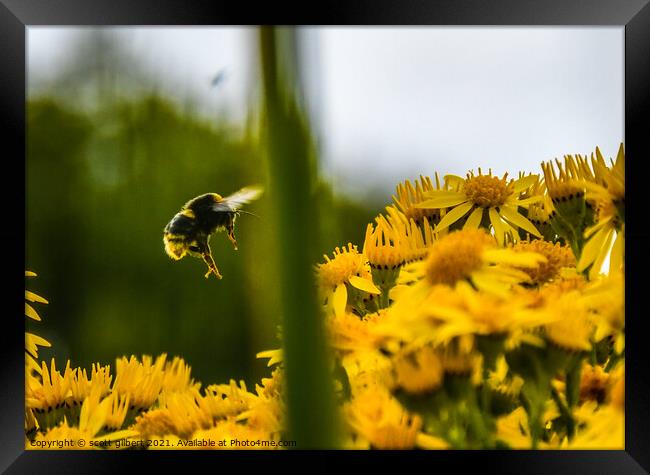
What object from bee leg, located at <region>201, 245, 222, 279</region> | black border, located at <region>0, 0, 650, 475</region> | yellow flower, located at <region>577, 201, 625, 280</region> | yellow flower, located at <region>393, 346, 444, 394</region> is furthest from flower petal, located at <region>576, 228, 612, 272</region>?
bee leg, located at <region>201, 245, 222, 279</region>

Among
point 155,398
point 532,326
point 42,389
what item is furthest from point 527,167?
point 42,389

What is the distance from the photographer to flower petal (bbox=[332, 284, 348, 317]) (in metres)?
0.67

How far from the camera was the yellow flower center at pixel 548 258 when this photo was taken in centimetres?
66

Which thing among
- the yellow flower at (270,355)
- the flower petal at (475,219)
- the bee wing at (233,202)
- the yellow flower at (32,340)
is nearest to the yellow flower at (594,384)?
the flower petal at (475,219)

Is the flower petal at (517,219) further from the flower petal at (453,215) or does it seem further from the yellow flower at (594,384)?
the yellow flower at (594,384)

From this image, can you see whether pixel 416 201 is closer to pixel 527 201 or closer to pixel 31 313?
pixel 527 201

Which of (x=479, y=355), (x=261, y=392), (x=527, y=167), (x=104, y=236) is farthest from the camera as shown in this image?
(x=104, y=236)

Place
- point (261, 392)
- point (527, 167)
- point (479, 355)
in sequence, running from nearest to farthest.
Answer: point (479, 355), point (261, 392), point (527, 167)

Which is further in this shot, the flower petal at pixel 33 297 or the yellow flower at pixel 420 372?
the flower petal at pixel 33 297

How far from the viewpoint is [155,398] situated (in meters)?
0.80

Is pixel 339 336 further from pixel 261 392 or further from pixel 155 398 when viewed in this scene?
pixel 155 398

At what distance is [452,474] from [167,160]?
64 centimetres

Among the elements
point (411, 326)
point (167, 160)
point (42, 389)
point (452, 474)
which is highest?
point (167, 160)

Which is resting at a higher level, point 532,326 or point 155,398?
point 532,326
